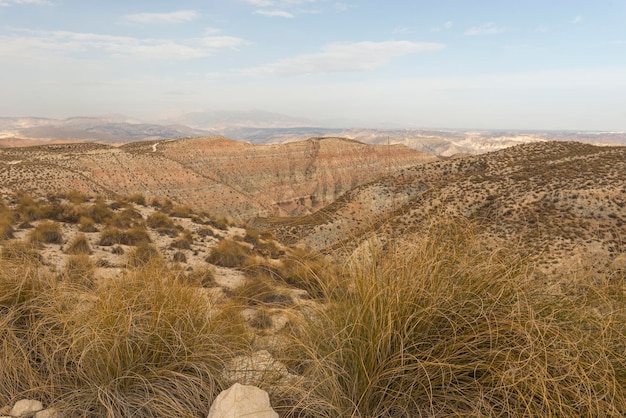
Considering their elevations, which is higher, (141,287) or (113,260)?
(141,287)

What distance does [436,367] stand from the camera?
246 centimetres

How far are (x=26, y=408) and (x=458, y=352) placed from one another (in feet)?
9.68

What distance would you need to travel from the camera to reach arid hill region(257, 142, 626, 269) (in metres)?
12.8

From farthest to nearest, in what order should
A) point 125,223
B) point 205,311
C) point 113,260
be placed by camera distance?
point 125,223 → point 113,260 → point 205,311

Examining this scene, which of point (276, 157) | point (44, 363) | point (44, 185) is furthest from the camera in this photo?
point (276, 157)

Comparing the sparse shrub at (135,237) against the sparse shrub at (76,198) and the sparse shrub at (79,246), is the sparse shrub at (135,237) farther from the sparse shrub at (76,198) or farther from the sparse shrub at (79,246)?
the sparse shrub at (76,198)

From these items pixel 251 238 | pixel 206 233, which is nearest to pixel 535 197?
pixel 251 238

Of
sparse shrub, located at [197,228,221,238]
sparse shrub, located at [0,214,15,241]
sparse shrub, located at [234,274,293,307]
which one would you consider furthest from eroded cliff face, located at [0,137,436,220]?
sparse shrub, located at [234,274,293,307]

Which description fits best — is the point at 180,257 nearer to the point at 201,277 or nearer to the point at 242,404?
the point at 201,277

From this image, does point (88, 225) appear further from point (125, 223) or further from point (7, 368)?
point (7, 368)

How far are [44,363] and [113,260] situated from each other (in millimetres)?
5196

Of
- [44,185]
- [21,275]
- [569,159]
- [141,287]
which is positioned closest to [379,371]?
[141,287]

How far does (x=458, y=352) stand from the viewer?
240 centimetres

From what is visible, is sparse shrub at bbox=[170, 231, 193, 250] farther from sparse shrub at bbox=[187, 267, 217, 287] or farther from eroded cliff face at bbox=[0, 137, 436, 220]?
eroded cliff face at bbox=[0, 137, 436, 220]
